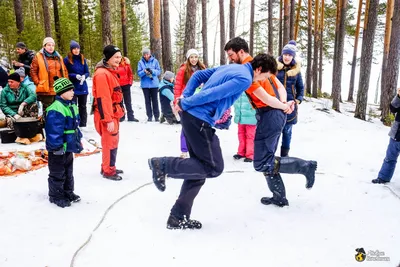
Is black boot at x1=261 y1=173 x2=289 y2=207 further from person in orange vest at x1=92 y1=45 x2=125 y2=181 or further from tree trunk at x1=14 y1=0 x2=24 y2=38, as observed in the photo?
tree trunk at x1=14 y1=0 x2=24 y2=38

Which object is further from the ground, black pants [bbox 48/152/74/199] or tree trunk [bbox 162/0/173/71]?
tree trunk [bbox 162/0/173/71]

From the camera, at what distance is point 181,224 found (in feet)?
10.8

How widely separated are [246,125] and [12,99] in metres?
4.91

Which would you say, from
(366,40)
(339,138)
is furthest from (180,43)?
(339,138)

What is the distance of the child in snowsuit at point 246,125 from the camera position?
5758mm

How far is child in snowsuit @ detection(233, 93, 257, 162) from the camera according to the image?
576cm

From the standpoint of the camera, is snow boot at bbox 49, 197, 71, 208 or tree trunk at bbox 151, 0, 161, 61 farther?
tree trunk at bbox 151, 0, 161, 61

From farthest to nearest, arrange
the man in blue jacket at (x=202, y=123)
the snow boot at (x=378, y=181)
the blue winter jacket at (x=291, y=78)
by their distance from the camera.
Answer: the blue winter jacket at (x=291, y=78), the snow boot at (x=378, y=181), the man in blue jacket at (x=202, y=123)

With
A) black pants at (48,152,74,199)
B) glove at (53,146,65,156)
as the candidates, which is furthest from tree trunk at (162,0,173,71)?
glove at (53,146,65,156)

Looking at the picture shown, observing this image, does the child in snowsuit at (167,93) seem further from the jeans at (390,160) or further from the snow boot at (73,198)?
the jeans at (390,160)

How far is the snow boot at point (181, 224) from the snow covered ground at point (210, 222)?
0.25ft

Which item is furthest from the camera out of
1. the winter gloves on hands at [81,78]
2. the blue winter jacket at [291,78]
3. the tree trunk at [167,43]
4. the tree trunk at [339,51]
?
the tree trunk at [339,51]

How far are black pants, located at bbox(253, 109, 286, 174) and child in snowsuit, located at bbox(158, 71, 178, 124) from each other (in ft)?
16.5

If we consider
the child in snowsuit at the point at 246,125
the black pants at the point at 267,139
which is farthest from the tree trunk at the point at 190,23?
the black pants at the point at 267,139
